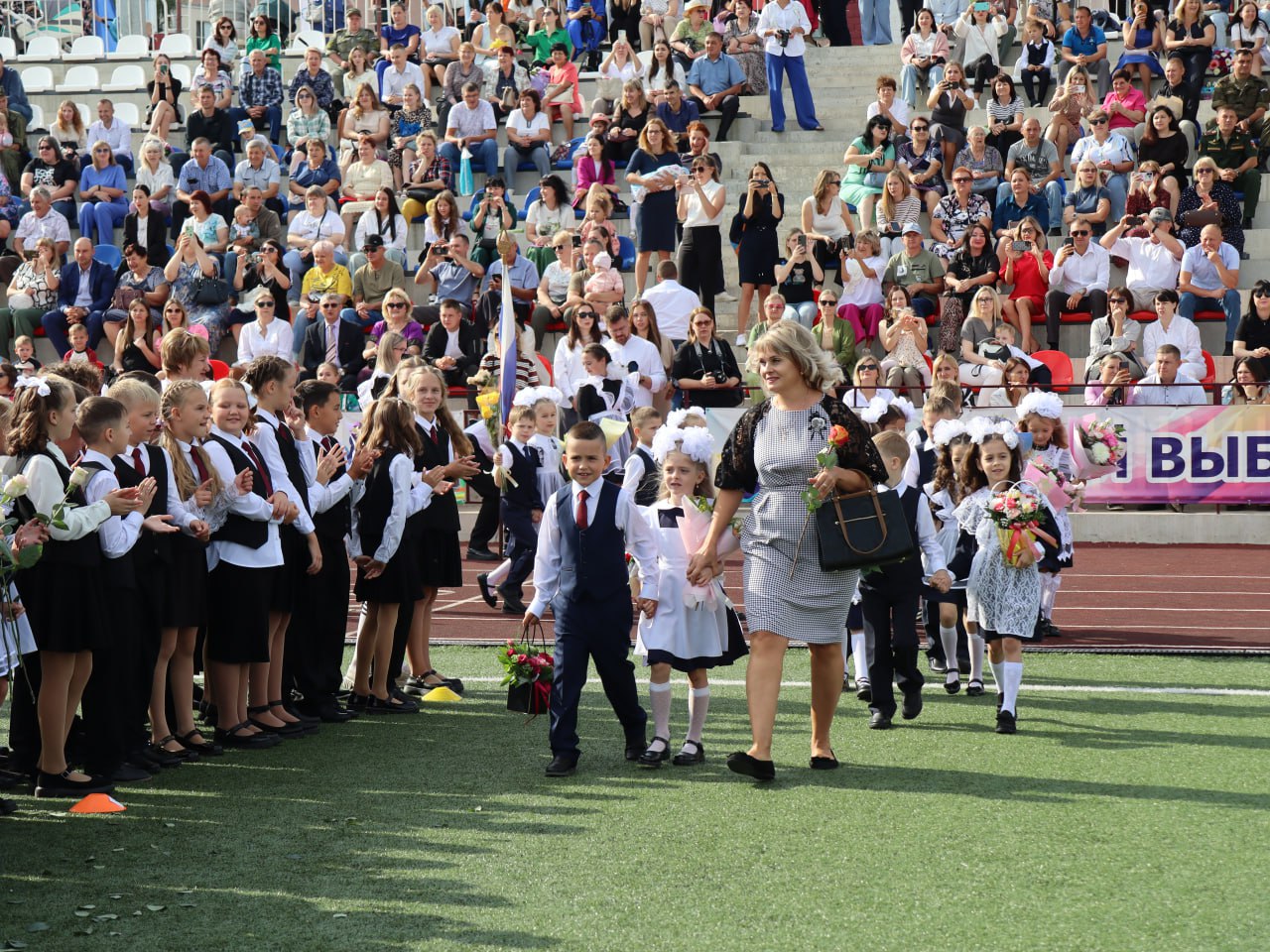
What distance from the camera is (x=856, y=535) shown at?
7121 millimetres

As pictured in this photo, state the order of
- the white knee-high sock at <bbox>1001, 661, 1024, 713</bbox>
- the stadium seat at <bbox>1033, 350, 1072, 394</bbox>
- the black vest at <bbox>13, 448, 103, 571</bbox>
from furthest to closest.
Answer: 1. the stadium seat at <bbox>1033, 350, 1072, 394</bbox>
2. the white knee-high sock at <bbox>1001, 661, 1024, 713</bbox>
3. the black vest at <bbox>13, 448, 103, 571</bbox>

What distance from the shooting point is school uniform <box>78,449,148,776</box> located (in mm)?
7078

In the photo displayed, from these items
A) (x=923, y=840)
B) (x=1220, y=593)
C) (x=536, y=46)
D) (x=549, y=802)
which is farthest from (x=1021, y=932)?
(x=536, y=46)

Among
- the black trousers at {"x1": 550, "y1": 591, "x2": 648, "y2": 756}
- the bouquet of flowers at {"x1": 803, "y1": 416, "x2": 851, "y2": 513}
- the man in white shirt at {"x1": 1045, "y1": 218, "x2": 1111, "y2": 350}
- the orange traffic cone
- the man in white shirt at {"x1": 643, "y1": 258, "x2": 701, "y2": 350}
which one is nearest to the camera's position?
the orange traffic cone

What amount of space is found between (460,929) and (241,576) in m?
3.25

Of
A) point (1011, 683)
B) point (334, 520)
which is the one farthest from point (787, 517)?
point (334, 520)

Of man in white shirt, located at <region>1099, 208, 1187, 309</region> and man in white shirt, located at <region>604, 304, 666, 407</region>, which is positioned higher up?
man in white shirt, located at <region>1099, 208, 1187, 309</region>

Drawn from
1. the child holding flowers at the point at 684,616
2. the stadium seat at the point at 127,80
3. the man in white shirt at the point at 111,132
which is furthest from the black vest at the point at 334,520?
the stadium seat at the point at 127,80

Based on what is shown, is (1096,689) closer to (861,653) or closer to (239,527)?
(861,653)

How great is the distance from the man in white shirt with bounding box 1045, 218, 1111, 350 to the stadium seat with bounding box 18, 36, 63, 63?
17731mm

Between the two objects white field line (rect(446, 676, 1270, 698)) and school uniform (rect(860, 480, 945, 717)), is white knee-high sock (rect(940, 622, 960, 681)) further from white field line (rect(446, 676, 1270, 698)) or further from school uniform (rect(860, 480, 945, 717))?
school uniform (rect(860, 480, 945, 717))

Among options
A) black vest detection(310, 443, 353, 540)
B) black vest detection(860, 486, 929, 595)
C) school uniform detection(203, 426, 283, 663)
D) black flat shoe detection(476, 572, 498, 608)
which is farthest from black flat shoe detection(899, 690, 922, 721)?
black flat shoe detection(476, 572, 498, 608)

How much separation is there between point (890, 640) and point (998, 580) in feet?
2.06

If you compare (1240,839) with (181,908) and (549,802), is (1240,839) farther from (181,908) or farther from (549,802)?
(181,908)
